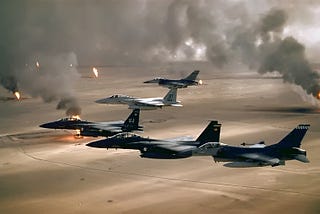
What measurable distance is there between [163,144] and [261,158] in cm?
1317

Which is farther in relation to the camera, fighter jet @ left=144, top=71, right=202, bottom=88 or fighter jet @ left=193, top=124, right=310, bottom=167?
fighter jet @ left=144, top=71, right=202, bottom=88

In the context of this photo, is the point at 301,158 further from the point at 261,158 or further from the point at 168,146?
the point at 168,146

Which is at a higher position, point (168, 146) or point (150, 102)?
point (150, 102)

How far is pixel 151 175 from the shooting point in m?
53.8

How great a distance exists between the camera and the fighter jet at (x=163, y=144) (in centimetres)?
5881

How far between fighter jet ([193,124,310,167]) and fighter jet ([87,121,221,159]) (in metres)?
3.13

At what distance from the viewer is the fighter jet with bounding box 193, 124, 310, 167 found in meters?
53.5

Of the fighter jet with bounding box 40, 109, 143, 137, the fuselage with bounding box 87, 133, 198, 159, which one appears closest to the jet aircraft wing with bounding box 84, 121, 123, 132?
the fighter jet with bounding box 40, 109, 143, 137

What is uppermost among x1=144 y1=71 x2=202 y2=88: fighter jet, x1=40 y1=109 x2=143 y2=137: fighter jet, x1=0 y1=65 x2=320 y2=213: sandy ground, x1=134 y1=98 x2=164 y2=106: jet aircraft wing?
x1=144 y1=71 x2=202 y2=88: fighter jet

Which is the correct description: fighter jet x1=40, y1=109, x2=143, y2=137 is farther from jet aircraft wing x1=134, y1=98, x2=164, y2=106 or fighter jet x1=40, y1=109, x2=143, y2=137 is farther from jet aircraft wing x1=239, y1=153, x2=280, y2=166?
jet aircraft wing x1=134, y1=98, x2=164, y2=106

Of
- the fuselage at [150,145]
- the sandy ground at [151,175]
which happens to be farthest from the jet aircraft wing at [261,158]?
the fuselage at [150,145]

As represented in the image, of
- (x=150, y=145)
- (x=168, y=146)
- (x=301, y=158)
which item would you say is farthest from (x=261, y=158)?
(x=150, y=145)

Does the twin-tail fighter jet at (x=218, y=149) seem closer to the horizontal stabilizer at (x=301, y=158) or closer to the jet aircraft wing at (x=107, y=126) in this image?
the horizontal stabilizer at (x=301, y=158)

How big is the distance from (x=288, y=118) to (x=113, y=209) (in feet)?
186
